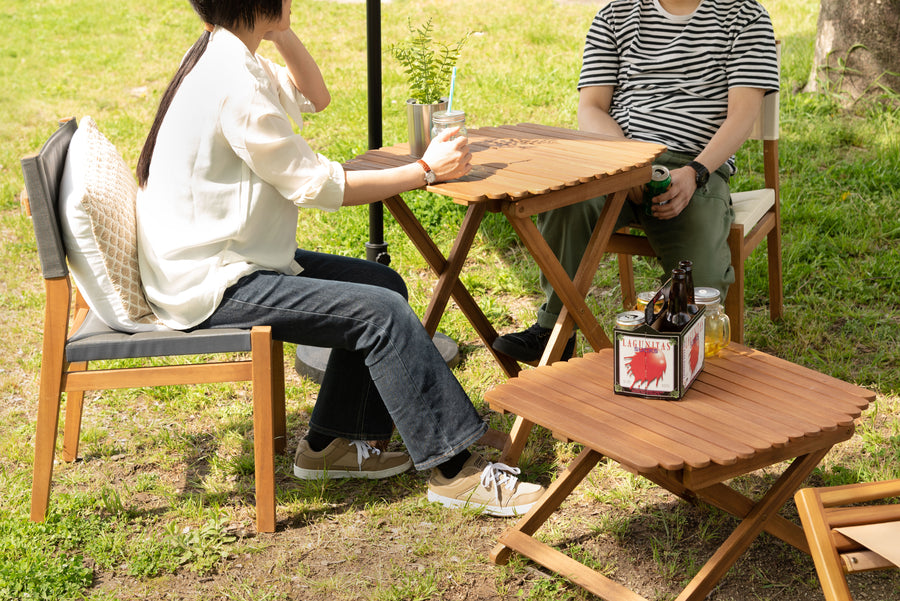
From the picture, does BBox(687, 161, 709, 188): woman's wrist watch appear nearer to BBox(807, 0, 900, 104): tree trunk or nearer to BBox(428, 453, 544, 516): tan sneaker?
BBox(428, 453, 544, 516): tan sneaker

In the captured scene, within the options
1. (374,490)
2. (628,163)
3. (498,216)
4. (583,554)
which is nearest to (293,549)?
(374,490)

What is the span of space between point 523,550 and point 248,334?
96cm

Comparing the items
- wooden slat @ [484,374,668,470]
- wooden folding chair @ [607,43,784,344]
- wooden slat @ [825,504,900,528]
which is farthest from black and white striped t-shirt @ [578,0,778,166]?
wooden slat @ [825,504,900,528]

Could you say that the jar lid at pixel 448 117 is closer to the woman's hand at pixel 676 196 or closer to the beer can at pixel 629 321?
the woman's hand at pixel 676 196

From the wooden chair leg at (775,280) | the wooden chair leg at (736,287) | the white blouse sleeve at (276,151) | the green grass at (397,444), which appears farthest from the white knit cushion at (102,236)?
the wooden chair leg at (775,280)

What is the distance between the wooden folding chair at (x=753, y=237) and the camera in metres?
3.32

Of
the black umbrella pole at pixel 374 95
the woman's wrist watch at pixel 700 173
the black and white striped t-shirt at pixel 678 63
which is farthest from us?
the black umbrella pole at pixel 374 95

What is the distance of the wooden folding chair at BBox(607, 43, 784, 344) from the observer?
10.9 feet

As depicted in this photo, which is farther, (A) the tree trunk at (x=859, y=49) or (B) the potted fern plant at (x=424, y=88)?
(A) the tree trunk at (x=859, y=49)

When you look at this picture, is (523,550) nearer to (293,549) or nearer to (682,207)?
(293,549)

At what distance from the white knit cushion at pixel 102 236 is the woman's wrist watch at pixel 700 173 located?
1858mm

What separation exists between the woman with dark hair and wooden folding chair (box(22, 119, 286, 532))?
88 millimetres

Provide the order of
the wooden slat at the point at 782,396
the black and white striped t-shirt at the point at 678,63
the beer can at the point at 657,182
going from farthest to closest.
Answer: the black and white striped t-shirt at the point at 678,63
the beer can at the point at 657,182
the wooden slat at the point at 782,396

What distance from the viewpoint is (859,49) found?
18.8ft
